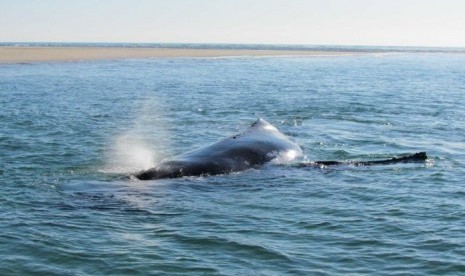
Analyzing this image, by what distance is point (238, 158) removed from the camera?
50.0 ft

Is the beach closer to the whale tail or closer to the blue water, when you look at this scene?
the blue water

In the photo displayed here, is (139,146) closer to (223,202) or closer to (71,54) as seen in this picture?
(223,202)

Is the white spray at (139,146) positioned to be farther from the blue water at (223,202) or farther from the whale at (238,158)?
the whale at (238,158)

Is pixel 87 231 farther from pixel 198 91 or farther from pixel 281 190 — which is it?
pixel 198 91

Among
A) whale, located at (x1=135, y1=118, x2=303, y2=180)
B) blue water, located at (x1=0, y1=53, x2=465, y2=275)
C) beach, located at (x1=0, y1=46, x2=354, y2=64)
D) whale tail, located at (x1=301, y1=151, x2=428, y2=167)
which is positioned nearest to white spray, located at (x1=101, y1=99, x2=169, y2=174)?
blue water, located at (x1=0, y1=53, x2=465, y2=275)

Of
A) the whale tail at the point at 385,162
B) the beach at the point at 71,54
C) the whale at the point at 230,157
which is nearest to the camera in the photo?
the whale at the point at 230,157

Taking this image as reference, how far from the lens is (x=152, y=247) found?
9.84 metres

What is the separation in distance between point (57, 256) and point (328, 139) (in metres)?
13.0

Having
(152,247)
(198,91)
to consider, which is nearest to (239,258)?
(152,247)

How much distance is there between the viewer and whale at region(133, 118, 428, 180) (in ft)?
46.9

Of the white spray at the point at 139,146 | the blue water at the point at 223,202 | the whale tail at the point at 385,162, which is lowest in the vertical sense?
the white spray at the point at 139,146

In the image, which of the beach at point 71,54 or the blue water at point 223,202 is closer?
the blue water at point 223,202

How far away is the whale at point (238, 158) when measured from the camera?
14.3 m

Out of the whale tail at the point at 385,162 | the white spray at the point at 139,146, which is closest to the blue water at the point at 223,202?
the white spray at the point at 139,146
